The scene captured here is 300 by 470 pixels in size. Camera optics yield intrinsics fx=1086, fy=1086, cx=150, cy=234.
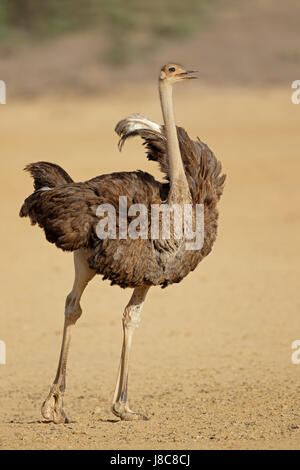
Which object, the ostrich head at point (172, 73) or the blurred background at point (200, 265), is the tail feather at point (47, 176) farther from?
the blurred background at point (200, 265)

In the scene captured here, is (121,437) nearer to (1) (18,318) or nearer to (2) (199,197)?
(2) (199,197)

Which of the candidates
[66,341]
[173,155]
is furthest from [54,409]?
[173,155]

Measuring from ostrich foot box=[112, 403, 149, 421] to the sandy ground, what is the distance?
3.7 inches

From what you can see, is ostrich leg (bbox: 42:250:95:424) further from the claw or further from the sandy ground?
the sandy ground

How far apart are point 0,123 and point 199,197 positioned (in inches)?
586

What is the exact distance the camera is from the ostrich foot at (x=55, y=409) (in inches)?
252

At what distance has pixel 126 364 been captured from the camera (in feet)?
21.2

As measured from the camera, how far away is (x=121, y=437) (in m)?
5.83

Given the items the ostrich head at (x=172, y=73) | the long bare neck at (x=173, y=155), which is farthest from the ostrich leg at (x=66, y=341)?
the ostrich head at (x=172, y=73)

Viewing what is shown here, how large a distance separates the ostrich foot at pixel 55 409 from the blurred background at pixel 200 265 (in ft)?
0.26

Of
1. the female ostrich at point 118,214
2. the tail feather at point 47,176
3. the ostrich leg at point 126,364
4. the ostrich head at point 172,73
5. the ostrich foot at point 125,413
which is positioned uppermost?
the ostrich head at point 172,73

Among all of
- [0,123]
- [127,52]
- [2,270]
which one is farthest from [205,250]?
[127,52]

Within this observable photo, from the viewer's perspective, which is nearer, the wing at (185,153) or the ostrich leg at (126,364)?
the ostrich leg at (126,364)

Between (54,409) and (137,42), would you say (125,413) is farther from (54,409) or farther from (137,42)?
(137,42)
